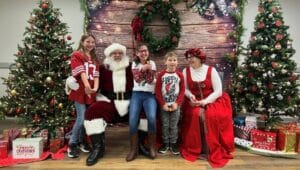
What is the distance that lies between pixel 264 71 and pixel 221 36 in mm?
1008

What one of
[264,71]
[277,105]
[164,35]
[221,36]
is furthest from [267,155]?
[164,35]

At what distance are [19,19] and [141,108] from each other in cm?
278

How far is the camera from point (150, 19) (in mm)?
4555

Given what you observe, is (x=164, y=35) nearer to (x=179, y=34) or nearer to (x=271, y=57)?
(x=179, y=34)

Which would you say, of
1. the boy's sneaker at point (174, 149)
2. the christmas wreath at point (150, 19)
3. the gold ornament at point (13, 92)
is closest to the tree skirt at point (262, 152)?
the boy's sneaker at point (174, 149)

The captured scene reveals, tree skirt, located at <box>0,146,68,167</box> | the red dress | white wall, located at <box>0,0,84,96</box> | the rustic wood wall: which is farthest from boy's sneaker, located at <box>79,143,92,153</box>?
white wall, located at <box>0,0,84,96</box>

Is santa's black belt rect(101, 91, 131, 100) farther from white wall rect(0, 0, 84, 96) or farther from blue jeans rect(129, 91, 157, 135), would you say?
white wall rect(0, 0, 84, 96)

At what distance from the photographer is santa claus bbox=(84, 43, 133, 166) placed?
3480 mm

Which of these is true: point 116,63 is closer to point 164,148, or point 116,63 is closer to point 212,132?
point 164,148

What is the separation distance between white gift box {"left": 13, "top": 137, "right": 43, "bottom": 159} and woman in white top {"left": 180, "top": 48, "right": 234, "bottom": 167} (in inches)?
67.1

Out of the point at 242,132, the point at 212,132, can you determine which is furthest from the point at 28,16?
the point at 242,132

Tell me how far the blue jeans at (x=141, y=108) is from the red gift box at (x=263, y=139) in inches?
→ 52.4

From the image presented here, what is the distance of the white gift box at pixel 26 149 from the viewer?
3.45m

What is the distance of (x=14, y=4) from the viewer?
4906 millimetres
